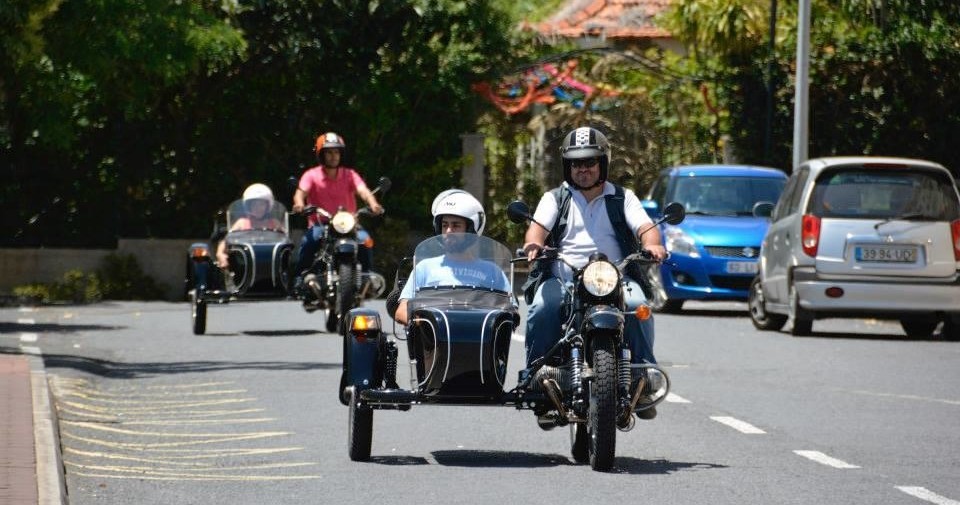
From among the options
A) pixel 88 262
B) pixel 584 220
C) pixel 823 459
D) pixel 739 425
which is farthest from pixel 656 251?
pixel 88 262

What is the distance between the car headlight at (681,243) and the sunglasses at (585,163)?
39.7 feet

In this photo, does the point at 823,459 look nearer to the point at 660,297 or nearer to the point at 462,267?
the point at 462,267

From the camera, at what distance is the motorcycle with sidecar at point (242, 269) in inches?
782

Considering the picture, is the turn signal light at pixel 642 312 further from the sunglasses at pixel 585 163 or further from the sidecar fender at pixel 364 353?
the sidecar fender at pixel 364 353

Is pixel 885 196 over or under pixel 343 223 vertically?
over

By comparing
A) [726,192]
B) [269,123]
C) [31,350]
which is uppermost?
[269,123]

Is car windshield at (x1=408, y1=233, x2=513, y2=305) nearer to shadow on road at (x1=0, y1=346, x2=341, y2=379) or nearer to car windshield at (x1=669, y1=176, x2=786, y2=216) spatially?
shadow on road at (x1=0, y1=346, x2=341, y2=379)

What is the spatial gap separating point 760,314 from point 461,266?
422 inches

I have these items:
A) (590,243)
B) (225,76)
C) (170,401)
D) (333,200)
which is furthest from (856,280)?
(225,76)

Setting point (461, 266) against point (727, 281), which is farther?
point (727, 281)

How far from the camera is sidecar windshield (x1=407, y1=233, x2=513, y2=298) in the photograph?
10867mm

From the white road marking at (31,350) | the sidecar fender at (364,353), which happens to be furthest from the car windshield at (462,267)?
the white road marking at (31,350)

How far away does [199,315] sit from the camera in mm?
19906

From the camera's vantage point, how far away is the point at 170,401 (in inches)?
549
